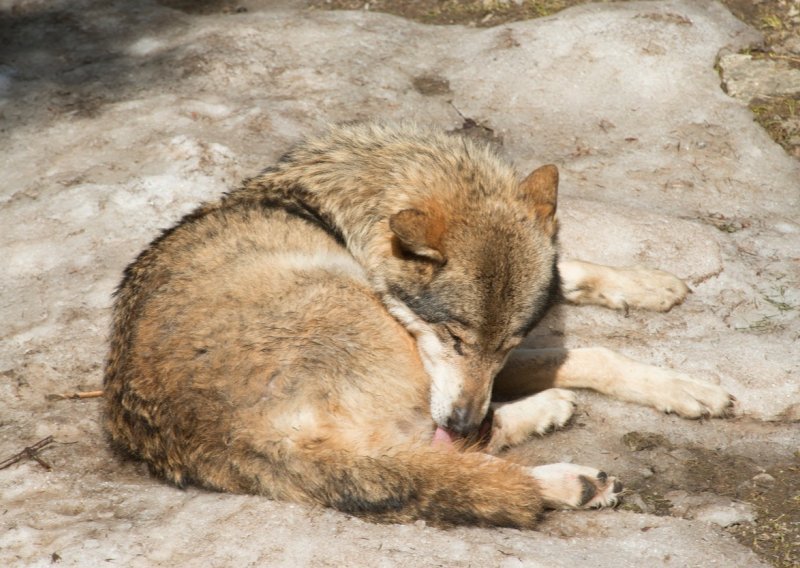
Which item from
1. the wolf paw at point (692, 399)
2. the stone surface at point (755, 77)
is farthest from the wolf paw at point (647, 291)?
the stone surface at point (755, 77)

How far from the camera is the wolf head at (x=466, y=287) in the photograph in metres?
4.22

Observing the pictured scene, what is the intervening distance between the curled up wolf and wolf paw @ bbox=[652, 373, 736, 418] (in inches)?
0.4

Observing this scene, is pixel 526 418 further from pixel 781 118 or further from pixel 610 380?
pixel 781 118

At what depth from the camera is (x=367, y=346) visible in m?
4.14

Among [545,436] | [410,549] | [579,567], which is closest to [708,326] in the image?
[545,436]

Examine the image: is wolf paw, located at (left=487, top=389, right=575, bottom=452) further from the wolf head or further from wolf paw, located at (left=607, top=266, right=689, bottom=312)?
wolf paw, located at (left=607, top=266, right=689, bottom=312)

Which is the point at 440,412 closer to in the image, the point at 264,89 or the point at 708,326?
the point at 708,326

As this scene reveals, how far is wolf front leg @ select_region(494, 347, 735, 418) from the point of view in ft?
15.2

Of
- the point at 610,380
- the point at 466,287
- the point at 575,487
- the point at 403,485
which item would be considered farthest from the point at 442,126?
the point at 403,485

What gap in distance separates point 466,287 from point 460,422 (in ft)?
2.07

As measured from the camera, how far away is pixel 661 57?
290 inches

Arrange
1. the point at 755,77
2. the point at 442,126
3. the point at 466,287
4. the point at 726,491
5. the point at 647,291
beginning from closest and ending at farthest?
the point at 726,491 → the point at 466,287 → the point at 647,291 → the point at 442,126 → the point at 755,77

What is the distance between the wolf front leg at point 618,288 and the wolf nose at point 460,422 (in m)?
1.46

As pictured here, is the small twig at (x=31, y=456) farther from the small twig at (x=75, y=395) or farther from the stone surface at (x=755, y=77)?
the stone surface at (x=755, y=77)
